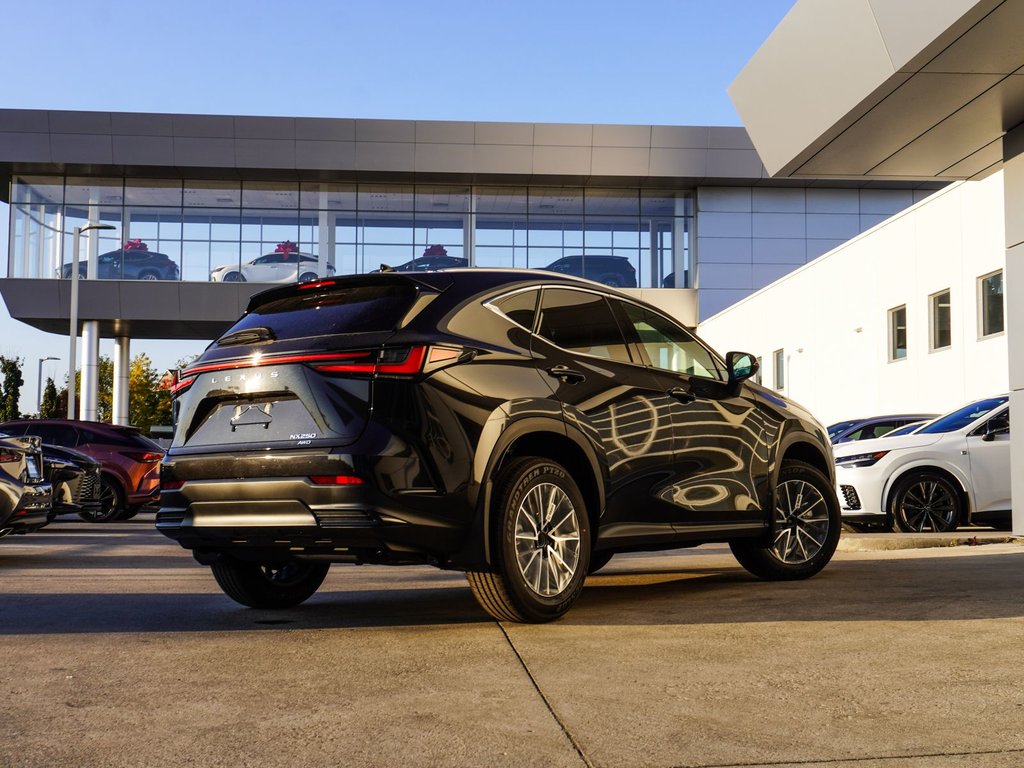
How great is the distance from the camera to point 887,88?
10773 mm

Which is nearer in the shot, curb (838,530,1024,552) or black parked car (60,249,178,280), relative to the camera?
curb (838,530,1024,552)

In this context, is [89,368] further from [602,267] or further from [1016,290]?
[1016,290]

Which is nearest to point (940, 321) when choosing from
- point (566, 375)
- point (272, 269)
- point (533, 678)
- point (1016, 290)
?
point (1016, 290)

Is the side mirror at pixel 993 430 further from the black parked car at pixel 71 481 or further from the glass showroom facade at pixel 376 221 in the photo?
the glass showroom facade at pixel 376 221

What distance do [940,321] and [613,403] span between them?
1802 cm

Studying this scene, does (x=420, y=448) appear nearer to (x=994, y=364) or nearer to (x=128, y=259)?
(x=994, y=364)

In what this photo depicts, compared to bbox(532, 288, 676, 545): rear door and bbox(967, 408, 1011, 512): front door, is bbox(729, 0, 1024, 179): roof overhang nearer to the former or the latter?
bbox(967, 408, 1011, 512): front door

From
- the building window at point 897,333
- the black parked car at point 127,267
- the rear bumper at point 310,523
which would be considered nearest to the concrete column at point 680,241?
the black parked car at point 127,267

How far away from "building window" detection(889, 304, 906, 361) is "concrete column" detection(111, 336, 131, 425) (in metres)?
→ 27.6

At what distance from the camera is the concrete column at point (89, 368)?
43219 millimetres

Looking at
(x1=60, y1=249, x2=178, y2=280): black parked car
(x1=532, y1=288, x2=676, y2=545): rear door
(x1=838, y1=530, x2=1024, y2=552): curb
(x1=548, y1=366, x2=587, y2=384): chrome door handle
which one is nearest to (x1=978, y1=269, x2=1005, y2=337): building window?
(x1=838, y1=530, x2=1024, y2=552): curb

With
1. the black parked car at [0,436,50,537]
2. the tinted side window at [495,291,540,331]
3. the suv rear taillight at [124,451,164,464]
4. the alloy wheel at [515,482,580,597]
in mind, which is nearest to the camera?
the alloy wheel at [515,482,580,597]

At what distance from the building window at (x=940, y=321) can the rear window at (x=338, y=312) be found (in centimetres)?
1854

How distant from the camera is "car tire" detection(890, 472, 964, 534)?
1416 cm
